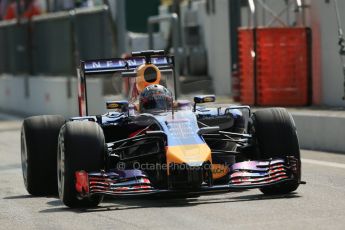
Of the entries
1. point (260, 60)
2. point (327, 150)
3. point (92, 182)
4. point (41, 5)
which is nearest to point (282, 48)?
point (260, 60)

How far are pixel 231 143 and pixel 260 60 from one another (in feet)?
39.3

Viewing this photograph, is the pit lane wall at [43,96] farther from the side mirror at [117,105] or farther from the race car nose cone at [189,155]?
the race car nose cone at [189,155]

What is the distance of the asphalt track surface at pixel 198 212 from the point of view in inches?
407

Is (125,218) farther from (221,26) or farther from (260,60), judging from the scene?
(221,26)

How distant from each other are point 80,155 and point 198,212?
1352 mm

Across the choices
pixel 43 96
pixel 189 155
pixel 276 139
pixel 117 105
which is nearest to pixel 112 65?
pixel 117 105

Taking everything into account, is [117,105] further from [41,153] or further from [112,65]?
[112,65]

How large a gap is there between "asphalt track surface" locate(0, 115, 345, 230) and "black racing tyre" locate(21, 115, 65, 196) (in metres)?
0.20

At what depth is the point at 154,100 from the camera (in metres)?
13.3

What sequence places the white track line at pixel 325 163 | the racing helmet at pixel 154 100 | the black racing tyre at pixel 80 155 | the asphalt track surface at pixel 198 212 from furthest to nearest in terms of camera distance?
the white track line at pixel 325 163 < the racing helmet at pixel 154 100 < the black racing tyre at pixel 80 155 < the asphalt track surface at pixel 198 212

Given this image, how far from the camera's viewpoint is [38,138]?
13445 millimetres

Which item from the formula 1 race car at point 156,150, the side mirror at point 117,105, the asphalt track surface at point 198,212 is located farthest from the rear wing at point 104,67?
the asphalt track surface at point 198,212

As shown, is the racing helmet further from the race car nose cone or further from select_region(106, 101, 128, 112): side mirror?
the race car nose cone

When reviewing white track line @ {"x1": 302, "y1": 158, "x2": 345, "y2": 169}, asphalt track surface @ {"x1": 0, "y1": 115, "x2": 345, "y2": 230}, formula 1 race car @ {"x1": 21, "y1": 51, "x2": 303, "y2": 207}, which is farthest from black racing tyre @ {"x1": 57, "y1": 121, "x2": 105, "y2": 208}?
white track line @ {"x1": 302, "y1": 158, "x2": 345, "y2": 169}
